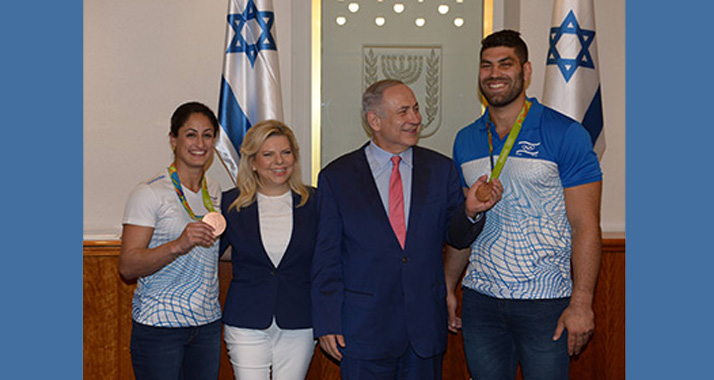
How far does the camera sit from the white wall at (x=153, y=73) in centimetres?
416

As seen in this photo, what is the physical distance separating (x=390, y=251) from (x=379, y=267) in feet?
0.26

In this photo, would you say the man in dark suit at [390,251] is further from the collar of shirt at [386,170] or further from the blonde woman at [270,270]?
the blonde woman at [270,270]

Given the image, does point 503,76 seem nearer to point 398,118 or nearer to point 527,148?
point 527,148

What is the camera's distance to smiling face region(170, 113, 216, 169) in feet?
8.86

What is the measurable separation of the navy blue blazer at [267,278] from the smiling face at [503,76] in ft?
3.18

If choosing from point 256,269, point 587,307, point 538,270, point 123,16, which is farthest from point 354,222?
point 123,16

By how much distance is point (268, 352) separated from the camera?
2.63 m

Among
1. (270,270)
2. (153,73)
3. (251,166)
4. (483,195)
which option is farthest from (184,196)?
(153,73)

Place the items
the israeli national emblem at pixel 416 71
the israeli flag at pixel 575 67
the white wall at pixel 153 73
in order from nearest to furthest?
1. the israeli flag at pixel 575 67
2. the white wall at pixel 153 73
3. the israeli national emblem at pixel 416 71

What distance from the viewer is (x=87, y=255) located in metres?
3.49

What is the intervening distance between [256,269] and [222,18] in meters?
2.29

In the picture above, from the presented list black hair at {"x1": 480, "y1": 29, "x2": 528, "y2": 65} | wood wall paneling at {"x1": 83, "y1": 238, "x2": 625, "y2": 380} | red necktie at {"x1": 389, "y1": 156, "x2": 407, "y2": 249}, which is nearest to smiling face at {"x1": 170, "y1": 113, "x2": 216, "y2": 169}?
red necktie at {"x1": 389, "y1": 156, "x2": 407, "y2": 249}

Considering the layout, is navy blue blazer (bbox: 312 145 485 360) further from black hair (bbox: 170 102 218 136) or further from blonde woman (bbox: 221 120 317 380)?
black hair (bbox: 170 102 218 136)

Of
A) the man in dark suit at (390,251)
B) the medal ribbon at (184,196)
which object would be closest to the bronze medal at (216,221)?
the medal ribbon at (184,196)
